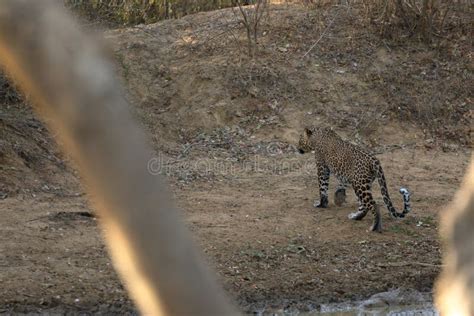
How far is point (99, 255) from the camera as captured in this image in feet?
31.3

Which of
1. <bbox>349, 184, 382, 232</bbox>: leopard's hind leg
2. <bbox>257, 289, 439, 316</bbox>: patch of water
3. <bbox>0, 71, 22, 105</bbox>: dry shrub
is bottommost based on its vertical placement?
<bbox>257, 289, 439, 316</bbox>: patch of water

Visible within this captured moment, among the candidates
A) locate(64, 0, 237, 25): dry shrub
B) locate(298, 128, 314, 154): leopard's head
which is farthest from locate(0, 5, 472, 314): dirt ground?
locate(64, 0, 237, 25): dry shrub

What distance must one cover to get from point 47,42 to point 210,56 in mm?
14090

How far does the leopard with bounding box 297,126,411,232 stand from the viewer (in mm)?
10578

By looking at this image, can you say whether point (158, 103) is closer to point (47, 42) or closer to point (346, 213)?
point (346, 213)

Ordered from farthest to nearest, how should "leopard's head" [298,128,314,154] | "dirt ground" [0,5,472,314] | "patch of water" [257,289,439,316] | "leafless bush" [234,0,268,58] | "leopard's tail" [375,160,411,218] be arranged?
"leafless bush" [234,0,268,58]
"leopard's head" [298,128,314,154]
"leopard's tail" [375,160,411,218]
"dirt ground" [0,5,472,314]
"patch of water" [257,289,439,316]

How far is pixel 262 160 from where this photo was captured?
13.3m

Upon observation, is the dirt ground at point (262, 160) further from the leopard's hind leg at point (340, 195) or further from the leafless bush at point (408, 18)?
the leafless bush at point (408, 18)

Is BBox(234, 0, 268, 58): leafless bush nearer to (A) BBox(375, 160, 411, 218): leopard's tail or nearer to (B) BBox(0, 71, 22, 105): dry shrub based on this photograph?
(B) BBox(0, 71, 22, 105): dry shrub

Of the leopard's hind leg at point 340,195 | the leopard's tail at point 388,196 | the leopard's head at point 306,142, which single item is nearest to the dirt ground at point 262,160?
the leopard's hind leg at point 340,195

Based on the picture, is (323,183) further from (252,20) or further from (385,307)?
(252,20)

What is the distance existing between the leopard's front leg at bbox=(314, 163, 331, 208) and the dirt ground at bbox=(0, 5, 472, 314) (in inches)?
6.3

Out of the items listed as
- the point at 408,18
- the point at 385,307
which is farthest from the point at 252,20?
the point at 385,307

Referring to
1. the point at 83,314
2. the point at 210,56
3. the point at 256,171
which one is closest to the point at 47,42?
the point at 83,314
